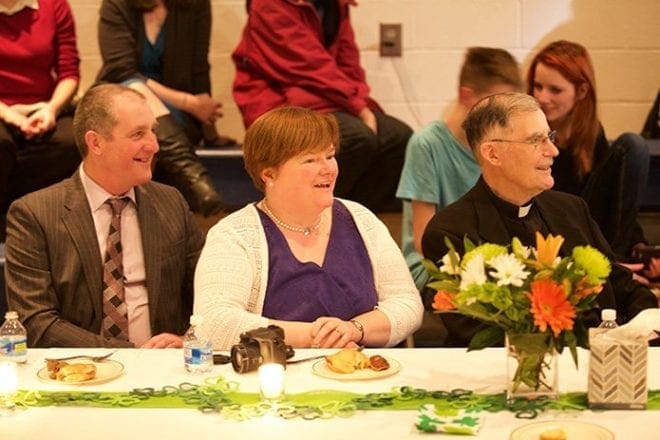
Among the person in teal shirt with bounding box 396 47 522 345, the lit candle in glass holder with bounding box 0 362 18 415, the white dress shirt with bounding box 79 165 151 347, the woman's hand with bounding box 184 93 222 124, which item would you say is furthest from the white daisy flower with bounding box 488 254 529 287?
the woman's hand with bounding box 184 93 222 124

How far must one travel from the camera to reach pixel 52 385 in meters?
2.57

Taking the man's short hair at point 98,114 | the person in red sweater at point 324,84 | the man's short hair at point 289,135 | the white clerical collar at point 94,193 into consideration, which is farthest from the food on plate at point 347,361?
the person in red sweater at point 324,84

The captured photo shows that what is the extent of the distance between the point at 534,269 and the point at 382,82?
10.5ft

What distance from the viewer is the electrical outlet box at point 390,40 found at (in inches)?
213

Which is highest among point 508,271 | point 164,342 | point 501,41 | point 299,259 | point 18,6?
point 18,6

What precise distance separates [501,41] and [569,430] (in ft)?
11.1

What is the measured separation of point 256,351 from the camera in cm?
261

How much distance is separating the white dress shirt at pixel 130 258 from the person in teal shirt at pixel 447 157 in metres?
0.94

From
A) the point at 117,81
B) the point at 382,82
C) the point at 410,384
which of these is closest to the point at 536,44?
the point at 382,82

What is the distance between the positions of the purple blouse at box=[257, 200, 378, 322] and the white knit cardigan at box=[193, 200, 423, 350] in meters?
0.02

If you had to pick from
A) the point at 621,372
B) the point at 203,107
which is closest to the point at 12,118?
the point at 203,107

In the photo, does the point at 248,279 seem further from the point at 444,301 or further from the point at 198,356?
the point at 444,301

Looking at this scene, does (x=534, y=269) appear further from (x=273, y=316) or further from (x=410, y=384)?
(x=273, y=316)

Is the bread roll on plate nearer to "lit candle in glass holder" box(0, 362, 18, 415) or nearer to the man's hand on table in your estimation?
"lit candle in glass holder" box(0, 362, 18, 415)
